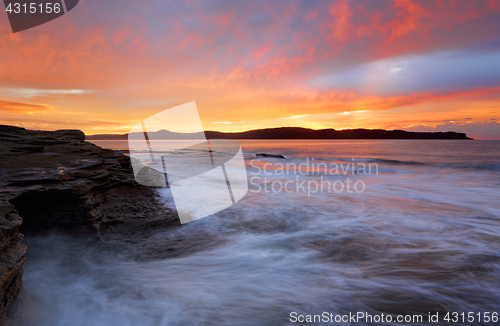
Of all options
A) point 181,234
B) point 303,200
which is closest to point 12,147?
point 181,234

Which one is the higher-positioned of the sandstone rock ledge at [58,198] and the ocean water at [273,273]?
the sandstone rock ledge at [58,198]

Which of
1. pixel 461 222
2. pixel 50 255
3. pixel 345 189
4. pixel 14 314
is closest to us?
pixel 14 314

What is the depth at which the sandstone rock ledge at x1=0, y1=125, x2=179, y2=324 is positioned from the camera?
2.63 m

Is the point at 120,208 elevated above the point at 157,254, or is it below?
above

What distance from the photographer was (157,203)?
6.59m

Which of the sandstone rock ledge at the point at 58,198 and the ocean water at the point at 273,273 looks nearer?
the sandstone rock ledge at the point at 58,198

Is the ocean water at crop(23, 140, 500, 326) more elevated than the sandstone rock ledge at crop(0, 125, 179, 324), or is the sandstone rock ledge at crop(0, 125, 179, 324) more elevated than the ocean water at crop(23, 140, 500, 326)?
the sandstone rock ledge at crop(0, 125, 179, 324)

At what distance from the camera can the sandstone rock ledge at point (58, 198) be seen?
2.63 meters

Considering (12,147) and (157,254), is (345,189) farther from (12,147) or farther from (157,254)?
(12,147)

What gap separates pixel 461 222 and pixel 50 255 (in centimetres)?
909

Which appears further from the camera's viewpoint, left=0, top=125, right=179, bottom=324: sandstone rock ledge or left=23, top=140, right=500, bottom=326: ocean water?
left=23, top=140, right=500, bottom=326: ocean water

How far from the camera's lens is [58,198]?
421 centimetres

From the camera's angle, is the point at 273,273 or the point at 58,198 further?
the point at 58,198

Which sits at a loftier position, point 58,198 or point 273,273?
point 58,198
